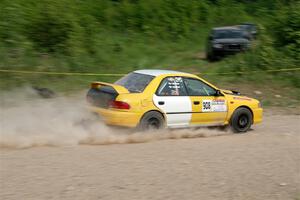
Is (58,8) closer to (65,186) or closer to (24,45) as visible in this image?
(24,45)

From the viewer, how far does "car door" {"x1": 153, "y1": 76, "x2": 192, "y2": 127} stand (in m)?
11.4

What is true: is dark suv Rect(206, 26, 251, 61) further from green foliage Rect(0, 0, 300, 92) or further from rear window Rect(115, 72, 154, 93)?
rear window Rect(115, 72, 154, 93)

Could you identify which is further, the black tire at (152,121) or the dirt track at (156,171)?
the black tire at (152,121)

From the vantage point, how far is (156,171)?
805cm

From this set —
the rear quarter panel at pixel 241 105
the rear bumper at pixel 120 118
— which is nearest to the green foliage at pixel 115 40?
the rear quarter panel at pixel 241 105

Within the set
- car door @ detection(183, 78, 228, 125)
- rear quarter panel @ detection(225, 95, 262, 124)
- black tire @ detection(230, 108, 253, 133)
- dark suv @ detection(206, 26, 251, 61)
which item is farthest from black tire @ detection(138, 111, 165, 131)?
dark suv @ detection(206, 26, 251, 61)

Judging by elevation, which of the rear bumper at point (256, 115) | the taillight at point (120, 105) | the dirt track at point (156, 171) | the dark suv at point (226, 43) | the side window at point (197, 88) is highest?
the dark suv at point (226, 43)

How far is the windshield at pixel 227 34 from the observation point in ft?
82.3

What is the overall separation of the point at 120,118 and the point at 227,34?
1536 centimetres

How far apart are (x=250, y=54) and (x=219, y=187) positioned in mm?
14889

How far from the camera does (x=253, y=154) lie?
31.9 feet

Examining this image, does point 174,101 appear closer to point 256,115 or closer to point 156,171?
point 256,115

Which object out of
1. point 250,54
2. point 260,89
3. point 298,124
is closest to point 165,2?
point 250,54

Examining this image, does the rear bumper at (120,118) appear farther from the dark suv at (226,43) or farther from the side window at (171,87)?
the dark suv at (226,43)
